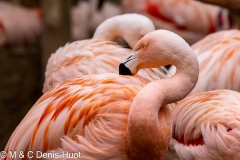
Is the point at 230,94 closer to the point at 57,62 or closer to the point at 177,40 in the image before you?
the point at 177,40

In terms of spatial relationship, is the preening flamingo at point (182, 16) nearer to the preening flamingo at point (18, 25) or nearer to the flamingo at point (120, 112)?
the preening flamingo at point (18, 25)

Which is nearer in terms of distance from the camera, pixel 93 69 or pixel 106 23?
pixel 93 69

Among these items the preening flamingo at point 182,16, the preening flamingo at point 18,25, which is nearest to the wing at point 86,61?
the preening flamingo at point 182,16

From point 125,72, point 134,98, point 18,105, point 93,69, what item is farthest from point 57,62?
point 18,105

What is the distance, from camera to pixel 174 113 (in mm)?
2863

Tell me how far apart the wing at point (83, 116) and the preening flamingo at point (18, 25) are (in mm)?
3222

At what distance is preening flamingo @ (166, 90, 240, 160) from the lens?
247 cm

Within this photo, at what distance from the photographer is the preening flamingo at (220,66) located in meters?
3.29

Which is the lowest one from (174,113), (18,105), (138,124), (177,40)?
(18,105)

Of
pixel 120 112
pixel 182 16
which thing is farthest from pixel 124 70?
pixel 182 16

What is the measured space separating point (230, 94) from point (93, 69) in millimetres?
774

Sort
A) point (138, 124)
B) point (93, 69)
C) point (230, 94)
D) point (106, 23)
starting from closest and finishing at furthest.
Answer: point (138, 124)
point (230, 94)
point (93, 69)
point (106, 23)

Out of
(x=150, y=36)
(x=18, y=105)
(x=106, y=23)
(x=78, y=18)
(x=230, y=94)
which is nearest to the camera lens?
(x=150, y=36)

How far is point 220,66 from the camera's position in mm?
3357
